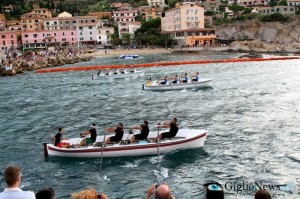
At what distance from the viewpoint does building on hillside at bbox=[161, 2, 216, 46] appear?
115 m

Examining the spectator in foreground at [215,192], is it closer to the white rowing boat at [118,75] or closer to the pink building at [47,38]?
the white rowing boat at [118,75]

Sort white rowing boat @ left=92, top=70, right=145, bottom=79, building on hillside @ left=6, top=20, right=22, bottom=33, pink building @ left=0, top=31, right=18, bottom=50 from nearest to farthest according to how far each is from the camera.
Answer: white rowing boat @ left=92, top=70, right=145, bottom=79 < pink building @ left=0, top=31, right=18, bottom=50 < building on hillside @ left=6, top=20, right=22, bottom=33

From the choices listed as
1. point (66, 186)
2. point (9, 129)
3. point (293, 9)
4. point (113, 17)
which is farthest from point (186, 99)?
point (113, 17)

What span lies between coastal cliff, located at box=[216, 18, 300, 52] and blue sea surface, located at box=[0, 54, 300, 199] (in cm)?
7725

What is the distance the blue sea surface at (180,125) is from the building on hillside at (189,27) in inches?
2751

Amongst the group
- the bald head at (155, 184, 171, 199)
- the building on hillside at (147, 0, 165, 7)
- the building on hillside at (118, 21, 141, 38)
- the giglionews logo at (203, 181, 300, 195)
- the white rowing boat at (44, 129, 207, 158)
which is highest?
the building on hillside at (147, 0, 165, 7)

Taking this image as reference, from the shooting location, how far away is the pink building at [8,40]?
381 ft

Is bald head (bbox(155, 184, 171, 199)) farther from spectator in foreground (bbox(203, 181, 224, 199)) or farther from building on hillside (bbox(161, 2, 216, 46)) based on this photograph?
building on hillside (bbox(161, 2, 216, 46))

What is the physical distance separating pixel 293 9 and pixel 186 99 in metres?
123

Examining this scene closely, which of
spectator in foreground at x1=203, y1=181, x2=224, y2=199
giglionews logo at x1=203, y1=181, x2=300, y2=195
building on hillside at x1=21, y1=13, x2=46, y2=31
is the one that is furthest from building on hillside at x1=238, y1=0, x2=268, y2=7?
spectator in foreground at x1=203, y1=181, x2=224, y2=199

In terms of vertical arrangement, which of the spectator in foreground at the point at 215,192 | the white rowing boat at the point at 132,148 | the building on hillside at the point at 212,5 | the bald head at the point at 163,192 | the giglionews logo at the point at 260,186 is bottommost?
the giglionews logo at the point at 260,186

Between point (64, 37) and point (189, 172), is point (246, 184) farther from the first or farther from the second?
point (64, 37)

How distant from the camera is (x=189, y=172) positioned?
16.5m

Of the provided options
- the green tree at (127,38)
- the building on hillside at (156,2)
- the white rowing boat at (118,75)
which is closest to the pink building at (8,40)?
the green tree at (127,38)
